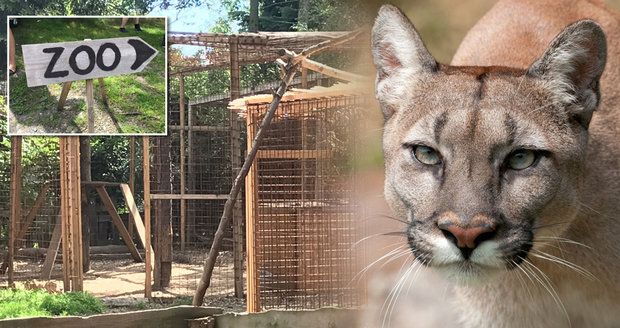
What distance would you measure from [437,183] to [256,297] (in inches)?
192

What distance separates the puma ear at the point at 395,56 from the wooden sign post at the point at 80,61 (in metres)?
5.40

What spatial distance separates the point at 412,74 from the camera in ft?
6.40

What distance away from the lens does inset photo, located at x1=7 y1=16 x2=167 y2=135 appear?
751 centimetres

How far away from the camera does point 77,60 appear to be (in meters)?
6.92

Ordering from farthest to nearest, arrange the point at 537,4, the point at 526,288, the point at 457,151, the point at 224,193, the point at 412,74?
the point at 224,193 < the point at 537,4 < the point at 526,288 < the point at 412,74 < the point at 457,151

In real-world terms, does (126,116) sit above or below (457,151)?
above

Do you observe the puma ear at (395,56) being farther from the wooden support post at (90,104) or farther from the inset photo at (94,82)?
the wooden support post at (90,104)

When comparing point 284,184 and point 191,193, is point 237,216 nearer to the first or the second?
point 191,193

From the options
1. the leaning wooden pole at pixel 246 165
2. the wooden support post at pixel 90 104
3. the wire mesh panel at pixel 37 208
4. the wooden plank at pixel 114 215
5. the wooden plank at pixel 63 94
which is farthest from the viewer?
the wooden plank at pixel 114 215

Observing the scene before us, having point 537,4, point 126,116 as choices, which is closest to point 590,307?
point 537,4

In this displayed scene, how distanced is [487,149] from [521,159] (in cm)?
8

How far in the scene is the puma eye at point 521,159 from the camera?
1677mm

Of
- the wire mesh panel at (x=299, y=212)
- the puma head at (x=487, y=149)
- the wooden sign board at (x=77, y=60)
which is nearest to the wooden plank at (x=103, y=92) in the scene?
the wooden sign board at (x=77, y=60)

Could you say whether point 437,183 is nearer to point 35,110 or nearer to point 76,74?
point 76,74
